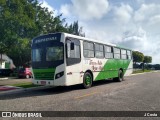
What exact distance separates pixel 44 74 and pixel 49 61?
2.67ft

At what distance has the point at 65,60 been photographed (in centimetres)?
1184

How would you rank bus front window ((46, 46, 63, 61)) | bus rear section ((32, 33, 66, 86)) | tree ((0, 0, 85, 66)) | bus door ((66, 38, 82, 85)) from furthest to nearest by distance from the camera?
tree ((0, 0, 85, 66)) < bus door ((66, 38, 82, 85)) < bus front window ((46, 46, 63, 61)) < bus rear section ((32, 33, 66, 86))

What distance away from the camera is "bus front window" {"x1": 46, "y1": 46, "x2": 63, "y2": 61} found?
39.2 ft

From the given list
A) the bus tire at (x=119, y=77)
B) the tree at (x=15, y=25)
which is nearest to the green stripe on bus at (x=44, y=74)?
the bus tire at (x=119, y=77)

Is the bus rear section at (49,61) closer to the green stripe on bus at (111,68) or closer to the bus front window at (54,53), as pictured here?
the bus front window at (54,53)

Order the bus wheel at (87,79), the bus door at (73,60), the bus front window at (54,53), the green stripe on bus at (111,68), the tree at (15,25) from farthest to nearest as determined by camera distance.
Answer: the tree at (15,25)
the green stripe on bus at (111,68)
the bus wheel at (87,79)
the bus door at (73,60)
the bus front window at (54,53)

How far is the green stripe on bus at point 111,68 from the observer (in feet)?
52.4

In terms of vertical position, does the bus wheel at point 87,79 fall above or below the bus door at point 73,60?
below

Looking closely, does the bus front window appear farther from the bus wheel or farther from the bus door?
the bus wheel

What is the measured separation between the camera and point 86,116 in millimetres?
6727

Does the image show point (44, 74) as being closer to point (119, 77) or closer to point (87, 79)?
point (87, 79)

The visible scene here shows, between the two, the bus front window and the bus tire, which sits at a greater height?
the bus front window

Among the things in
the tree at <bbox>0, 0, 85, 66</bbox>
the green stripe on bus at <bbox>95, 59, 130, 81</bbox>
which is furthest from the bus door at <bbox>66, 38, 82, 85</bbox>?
the tree at <bbox>0, 0, 85, 66</bbox>

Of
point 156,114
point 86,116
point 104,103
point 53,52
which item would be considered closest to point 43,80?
point 53,52
